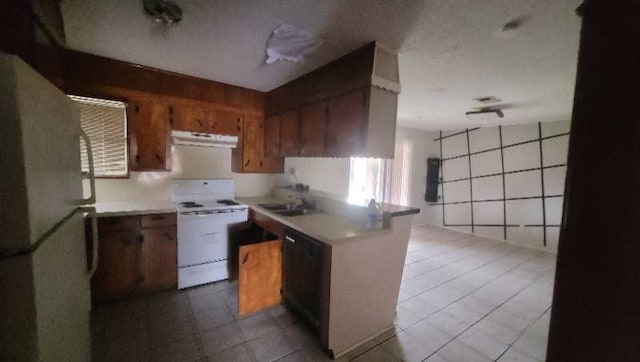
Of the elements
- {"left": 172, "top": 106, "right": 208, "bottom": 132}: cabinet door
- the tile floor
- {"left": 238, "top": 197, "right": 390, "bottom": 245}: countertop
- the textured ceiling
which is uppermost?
the textured ceiling

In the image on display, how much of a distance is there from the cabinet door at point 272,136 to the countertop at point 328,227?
0.96 m

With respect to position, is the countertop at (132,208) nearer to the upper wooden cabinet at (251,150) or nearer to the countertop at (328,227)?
the upper wooden cabinet at (251,150)

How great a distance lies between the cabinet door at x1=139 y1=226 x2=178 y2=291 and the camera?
7.97ft

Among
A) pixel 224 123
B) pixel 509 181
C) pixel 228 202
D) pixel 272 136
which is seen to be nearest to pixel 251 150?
pixel 272 136

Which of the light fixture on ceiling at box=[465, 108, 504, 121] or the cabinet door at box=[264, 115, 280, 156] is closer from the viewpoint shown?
the cabinet door at box=[264, 115, 280, 156]

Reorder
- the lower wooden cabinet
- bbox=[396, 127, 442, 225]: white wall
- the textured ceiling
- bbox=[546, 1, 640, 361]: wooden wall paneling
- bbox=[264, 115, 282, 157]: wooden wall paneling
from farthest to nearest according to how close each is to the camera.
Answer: bbox=[396, 127, 442, 225]: white wall
bbox=[264, 115, 282, 157]: wooden wall paneling
the lower wooden cabinet
the textured ceiling
bbox=[546, 1, 640, 361]: wooden wall paneling

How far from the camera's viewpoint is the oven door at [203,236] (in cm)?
258

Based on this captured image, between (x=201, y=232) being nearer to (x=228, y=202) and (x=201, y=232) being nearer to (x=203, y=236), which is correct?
(x=203, y=236)

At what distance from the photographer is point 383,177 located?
5.35 m

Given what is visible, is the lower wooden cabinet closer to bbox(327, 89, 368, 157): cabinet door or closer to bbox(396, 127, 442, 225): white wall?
bbox(327, 89, 368, 157): cabinet door

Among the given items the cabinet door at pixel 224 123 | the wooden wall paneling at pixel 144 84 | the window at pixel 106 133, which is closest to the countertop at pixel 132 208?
the window at pixel 106 133

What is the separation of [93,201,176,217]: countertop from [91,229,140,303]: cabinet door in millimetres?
179

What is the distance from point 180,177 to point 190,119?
73 centimetres

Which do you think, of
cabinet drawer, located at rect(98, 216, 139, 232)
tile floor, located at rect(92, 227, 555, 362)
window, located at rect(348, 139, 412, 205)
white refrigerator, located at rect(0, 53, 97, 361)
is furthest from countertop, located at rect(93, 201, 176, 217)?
window, located at rect(348, 139, 412, 205)
